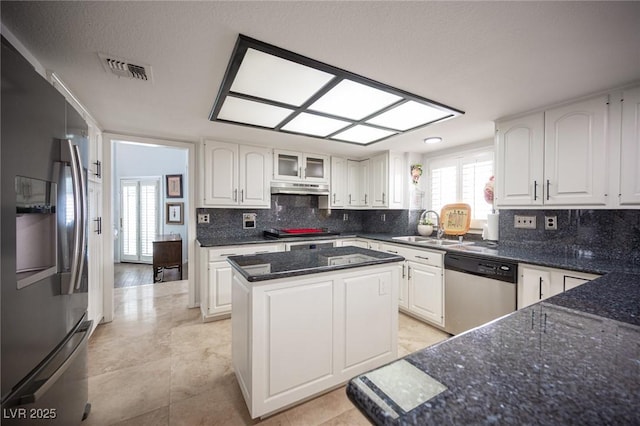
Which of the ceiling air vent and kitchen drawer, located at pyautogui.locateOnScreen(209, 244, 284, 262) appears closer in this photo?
the ceiling air vent

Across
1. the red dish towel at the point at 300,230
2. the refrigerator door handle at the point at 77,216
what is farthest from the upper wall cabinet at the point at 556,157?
the refrigerator door handle at the point at 77,216

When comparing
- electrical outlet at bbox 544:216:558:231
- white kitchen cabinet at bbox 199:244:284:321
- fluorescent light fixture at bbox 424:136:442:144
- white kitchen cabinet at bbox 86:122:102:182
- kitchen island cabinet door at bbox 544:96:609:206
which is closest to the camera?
kitchen island cabinet door at bbox 544:96:609:206

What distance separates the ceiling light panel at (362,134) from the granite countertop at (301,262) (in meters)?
1.33

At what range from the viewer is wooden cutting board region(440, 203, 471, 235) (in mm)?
3203

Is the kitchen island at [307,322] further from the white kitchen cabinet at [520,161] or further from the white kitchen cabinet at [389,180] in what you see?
the white kitchen cabinet at [389,180]

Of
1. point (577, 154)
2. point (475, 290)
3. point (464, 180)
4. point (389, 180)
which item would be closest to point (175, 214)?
point (389, 180)

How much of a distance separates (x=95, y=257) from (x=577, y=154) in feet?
14.6

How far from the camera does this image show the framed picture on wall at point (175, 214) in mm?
5914

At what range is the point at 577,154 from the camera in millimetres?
2049

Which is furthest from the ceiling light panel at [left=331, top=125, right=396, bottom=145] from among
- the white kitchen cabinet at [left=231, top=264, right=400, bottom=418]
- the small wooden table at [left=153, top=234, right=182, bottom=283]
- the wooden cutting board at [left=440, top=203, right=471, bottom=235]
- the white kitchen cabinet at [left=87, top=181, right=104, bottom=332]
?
the small wooden table at [left=153, top=234, right=182, bottom=283]

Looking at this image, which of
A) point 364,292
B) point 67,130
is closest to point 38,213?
point 67,130

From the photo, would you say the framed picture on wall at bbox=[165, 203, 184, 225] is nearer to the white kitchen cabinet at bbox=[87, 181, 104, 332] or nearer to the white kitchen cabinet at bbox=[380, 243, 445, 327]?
the white kitchen cabinet at bbox=[87, 181, 104, 332]

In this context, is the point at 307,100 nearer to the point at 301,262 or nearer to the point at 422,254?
the point at 301,262

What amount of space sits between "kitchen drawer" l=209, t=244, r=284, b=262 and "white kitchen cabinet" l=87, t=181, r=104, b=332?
1.07 metres
